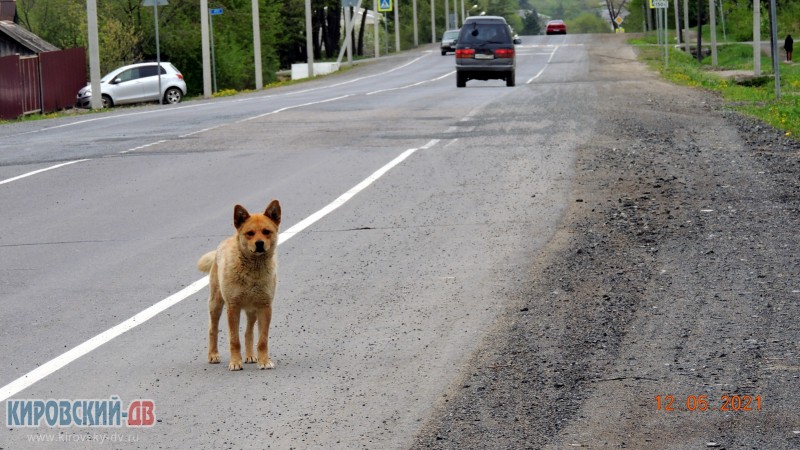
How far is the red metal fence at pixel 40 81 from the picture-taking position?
1795 inches

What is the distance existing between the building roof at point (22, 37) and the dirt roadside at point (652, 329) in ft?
155

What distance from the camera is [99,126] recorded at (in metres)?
28.2

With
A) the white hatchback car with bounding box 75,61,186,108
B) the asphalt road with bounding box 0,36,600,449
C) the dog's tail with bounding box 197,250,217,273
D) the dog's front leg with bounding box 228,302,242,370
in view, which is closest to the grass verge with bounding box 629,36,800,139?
the asphalt road with bounding box 0,36,600,449

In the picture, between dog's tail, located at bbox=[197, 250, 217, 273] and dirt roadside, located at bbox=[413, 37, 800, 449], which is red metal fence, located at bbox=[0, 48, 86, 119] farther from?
dog's tail, located at bbox=[197, 250, 217, 273]

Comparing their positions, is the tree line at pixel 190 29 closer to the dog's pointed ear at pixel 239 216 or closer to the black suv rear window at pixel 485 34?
the black suv rear window at pixel 485 34

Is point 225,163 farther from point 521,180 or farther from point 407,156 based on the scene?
point 521,180

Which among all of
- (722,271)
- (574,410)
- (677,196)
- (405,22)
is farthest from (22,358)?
(405,22)

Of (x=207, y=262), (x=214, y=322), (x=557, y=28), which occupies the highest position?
(x=557, y=28)

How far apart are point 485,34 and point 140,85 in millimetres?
15415

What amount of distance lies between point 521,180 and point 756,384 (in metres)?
9.30

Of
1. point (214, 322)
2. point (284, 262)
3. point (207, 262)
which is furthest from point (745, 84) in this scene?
point (214, 322)

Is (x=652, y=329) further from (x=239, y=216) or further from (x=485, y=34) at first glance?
(x=485, y=34)

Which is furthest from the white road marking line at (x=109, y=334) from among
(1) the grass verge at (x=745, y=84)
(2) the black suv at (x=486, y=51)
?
(2) the black suv at (x=486, y=51)
